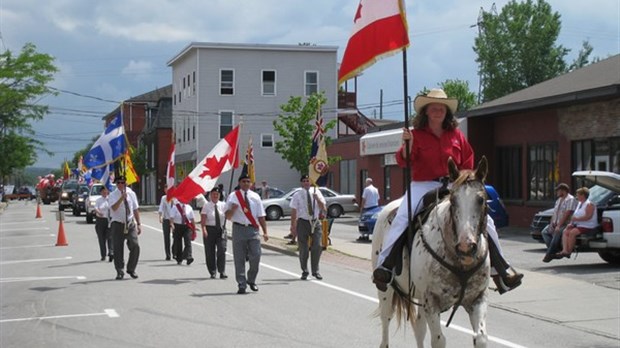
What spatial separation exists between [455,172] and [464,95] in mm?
73092

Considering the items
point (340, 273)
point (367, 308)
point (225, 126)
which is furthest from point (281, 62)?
point (367, 308)

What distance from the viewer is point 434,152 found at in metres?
7.05

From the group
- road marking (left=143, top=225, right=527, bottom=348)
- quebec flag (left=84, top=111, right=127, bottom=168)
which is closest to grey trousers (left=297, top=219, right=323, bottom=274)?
road marking (left=143, top=225, right=527, bottom=348)

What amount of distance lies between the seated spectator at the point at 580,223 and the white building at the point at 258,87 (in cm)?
4347

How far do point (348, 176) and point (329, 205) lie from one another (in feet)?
27.0

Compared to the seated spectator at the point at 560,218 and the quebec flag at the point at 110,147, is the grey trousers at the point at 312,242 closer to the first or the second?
the seated spectator at the point at 560,218

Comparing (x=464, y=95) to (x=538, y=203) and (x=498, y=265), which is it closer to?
(x=538, y=203)

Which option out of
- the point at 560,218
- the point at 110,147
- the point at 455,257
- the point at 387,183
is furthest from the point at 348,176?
the point at 455,257

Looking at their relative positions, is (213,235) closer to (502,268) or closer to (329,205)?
(502,268)

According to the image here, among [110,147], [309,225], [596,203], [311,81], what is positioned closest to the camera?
[309,225]

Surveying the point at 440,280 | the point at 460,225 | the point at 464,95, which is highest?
the point at 464,95

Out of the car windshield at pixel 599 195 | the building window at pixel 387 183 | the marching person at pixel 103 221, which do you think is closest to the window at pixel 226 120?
the building window at pixel 387 183

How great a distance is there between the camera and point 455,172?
6.37m

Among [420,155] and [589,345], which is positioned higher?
[420,155]
